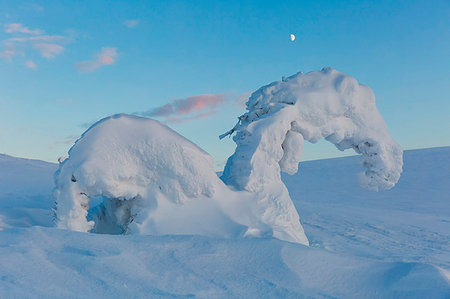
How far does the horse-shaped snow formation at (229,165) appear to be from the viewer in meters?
4.94

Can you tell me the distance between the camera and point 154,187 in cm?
521

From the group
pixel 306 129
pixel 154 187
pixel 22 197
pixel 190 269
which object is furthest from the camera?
pixel 22 197

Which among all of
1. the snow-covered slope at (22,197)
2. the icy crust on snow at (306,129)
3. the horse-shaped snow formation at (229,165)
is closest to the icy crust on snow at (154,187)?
the horse-shaped snow formation at (229,165)

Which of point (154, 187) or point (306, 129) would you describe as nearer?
point (154, 187)

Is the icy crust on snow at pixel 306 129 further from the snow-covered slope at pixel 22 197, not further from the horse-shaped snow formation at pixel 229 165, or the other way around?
the snow-covered slope at pixel 22 197

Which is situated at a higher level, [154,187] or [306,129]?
[306,129]

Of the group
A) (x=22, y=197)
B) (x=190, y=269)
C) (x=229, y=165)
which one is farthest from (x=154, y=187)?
(x=22, y=197)

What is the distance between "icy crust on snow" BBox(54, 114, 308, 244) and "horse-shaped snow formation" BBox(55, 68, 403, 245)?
0.01m

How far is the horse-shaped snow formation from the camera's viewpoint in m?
4.94

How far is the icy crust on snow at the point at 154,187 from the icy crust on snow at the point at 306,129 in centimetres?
57

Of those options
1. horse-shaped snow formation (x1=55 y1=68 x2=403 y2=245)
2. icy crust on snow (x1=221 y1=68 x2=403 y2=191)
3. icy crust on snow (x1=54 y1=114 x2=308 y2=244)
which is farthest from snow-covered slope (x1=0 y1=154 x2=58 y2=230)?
icy crust on snow (x1=221 y1=68 x2=403 y2=191)

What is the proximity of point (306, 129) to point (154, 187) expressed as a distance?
8.03ft

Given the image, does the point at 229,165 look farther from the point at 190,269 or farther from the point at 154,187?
the point at 190,269

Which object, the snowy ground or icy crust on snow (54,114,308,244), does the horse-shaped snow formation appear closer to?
icy crust on snow (54,114,308,244)
